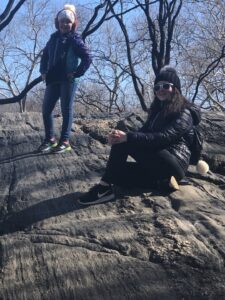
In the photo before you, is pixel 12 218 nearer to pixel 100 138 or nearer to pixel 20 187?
pixel 20 187

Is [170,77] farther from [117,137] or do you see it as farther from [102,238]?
[102,238]

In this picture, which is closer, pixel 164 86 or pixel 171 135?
pixel 171 135

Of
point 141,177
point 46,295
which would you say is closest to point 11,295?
point 46,295

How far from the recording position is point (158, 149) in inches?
161

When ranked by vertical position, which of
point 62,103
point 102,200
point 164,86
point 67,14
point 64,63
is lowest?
point 102,200

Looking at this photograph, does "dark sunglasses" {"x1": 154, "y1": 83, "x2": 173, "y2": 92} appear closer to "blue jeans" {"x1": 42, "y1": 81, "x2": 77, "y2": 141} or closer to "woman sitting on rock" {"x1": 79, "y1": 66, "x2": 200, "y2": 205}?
"woman sitting on rock" {"x1": 79, "y1": 66, "x2": 200, "y2": 205}

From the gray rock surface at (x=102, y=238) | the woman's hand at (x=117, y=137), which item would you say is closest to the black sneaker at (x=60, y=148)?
the gray rock surface at (x=102, y=238)

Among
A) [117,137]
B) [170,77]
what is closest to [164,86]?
[170,77]

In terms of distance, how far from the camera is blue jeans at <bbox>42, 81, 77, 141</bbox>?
5.39 m

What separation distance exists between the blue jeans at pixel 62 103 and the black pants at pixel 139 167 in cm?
150

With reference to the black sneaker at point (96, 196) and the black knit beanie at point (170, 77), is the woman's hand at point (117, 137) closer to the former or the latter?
the black sneaker at point (96, 196)

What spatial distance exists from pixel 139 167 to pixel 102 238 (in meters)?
0.97

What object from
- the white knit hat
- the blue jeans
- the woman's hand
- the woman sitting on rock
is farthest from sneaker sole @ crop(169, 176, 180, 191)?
the white knit hat

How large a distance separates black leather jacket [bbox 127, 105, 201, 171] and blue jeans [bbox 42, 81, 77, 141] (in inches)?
51.5
